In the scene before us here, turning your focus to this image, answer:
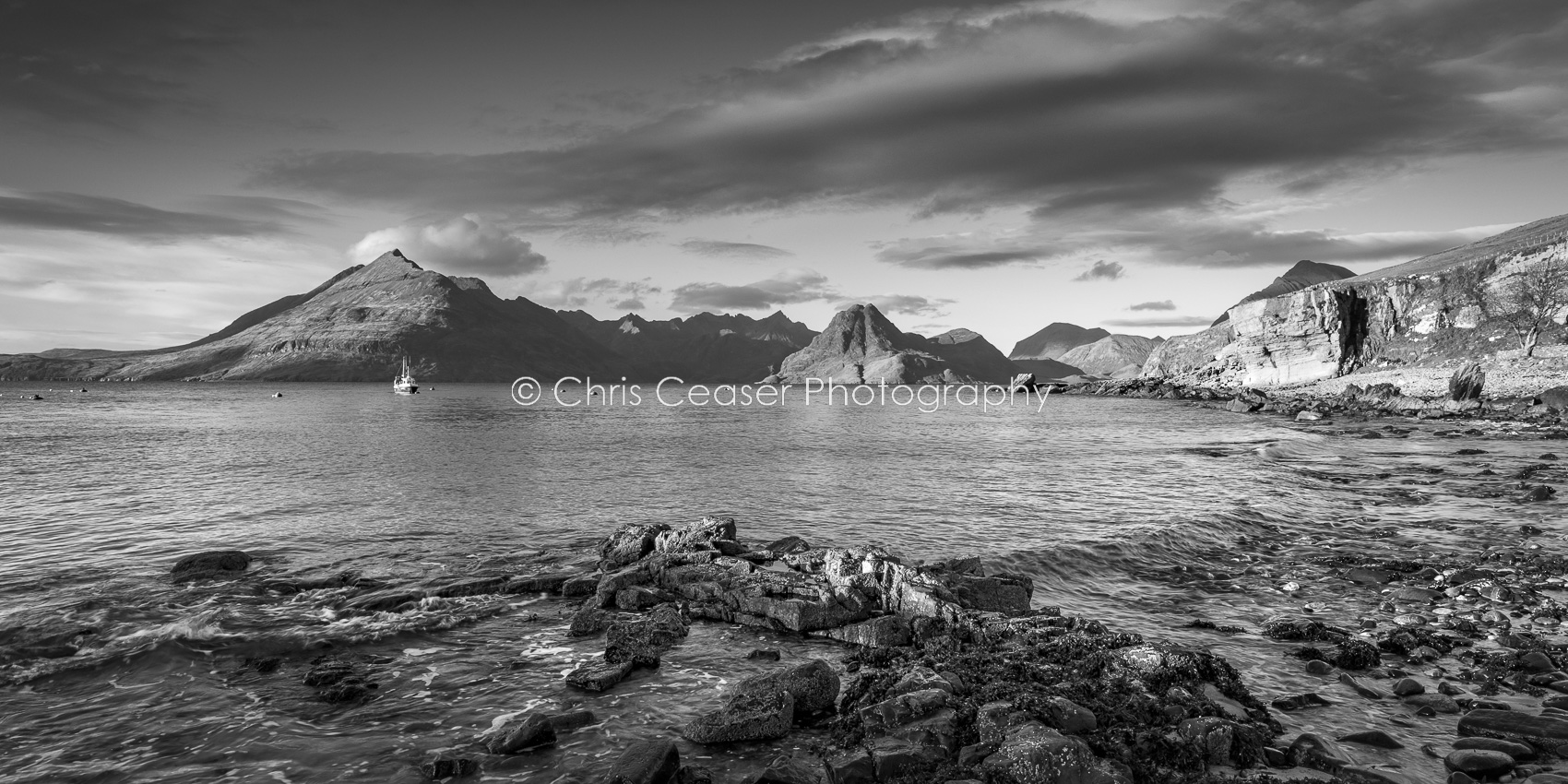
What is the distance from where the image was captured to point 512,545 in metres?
27.9

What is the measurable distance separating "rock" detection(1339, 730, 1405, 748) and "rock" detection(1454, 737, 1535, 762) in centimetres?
81

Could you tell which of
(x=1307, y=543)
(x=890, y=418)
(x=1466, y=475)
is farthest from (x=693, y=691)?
(x=890, y=418)

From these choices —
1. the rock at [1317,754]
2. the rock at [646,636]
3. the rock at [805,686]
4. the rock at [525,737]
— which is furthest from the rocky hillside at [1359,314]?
the rock at [525,737]

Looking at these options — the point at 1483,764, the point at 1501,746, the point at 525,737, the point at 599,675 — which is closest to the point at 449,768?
the point at 525,737

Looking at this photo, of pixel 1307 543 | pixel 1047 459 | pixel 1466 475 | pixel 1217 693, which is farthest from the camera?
pixel 1047 459

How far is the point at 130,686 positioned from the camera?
1512cm

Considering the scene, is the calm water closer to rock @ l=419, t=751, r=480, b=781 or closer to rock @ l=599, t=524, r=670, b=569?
rock @ l=419, t=751, r=480, b=781

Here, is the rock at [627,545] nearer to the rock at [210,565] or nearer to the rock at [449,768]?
the rock at [210,565]

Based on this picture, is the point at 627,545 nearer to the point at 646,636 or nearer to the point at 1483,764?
the point at 646,636

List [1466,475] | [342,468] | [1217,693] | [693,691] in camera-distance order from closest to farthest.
→ [1217,693]
[693,691]
[1466,475]
[342,468]

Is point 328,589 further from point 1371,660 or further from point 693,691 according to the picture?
point 1371,660

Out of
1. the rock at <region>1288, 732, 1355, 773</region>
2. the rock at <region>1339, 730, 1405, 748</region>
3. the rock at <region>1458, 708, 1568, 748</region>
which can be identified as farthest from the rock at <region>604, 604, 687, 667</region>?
the rock at <region>1458, 708, 1568, 748</region>

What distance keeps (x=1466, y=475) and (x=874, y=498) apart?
111 feet

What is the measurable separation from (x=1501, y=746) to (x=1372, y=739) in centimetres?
158
